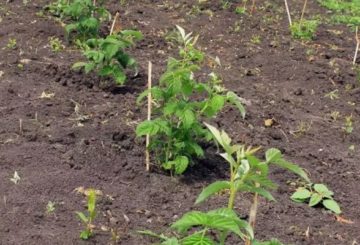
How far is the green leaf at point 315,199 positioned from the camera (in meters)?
3.43

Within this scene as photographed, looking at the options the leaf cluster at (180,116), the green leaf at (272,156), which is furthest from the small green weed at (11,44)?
the green leaf at (272,156)

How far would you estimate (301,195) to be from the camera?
3492 millimetres

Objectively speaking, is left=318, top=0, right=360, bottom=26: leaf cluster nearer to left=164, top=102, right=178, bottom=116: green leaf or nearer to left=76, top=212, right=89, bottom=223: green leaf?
left=164, top=102, right=178, bottom=116: green leaf

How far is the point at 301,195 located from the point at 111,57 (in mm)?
1662

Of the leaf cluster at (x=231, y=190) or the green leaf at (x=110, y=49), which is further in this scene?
the green leaf at (x=110, y=49)

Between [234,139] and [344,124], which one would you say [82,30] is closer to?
[234,139]

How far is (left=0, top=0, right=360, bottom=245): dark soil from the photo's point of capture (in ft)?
10.2

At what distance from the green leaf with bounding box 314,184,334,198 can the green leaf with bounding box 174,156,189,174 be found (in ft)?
2.39

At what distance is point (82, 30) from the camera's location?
5266mm

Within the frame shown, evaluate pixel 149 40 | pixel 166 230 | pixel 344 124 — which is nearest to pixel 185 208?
→ pixel 166 230

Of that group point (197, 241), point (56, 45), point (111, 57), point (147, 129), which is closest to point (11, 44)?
point (56, 45)

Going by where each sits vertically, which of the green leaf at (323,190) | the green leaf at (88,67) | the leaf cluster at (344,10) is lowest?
the leaf cluster at (344,10)

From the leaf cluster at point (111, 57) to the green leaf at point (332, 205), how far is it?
167 centimetres

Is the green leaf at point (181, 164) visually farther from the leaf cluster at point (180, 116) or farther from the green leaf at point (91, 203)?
the green leaf at point (91, 203)
